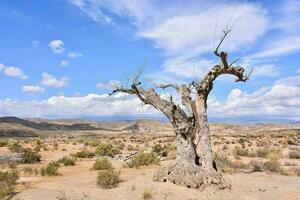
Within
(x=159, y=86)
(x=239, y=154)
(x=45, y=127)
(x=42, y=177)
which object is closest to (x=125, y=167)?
(x=42, y=177)

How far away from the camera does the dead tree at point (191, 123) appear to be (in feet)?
59.8

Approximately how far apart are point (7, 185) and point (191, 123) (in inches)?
303

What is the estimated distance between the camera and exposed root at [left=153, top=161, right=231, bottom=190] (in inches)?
696

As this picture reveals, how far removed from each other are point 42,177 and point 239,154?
18096mm

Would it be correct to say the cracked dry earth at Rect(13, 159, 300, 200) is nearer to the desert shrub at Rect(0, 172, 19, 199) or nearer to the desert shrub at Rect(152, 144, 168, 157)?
the desert shrub at Rect(0, 172, 19, 199)

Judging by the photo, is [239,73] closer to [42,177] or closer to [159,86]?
[159,86]

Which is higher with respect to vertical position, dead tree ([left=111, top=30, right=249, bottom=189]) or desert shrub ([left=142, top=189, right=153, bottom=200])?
dead tree ([left=111, top=30, right=249, bottom=189])

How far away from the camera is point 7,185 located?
17.1 metres

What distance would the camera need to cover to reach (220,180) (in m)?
18.0

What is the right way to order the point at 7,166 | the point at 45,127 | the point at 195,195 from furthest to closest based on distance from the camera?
the point at 45,127
the point at 7,166
the point at 195,195

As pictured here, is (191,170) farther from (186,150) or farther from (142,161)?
(142,161)

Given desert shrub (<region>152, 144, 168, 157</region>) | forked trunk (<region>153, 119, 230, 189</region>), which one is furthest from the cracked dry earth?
desert shrub (<region>152, 144, 168, 157</region>)

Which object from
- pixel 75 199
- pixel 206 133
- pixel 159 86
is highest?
pixel 159 86

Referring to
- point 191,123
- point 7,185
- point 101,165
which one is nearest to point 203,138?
point 191,123
